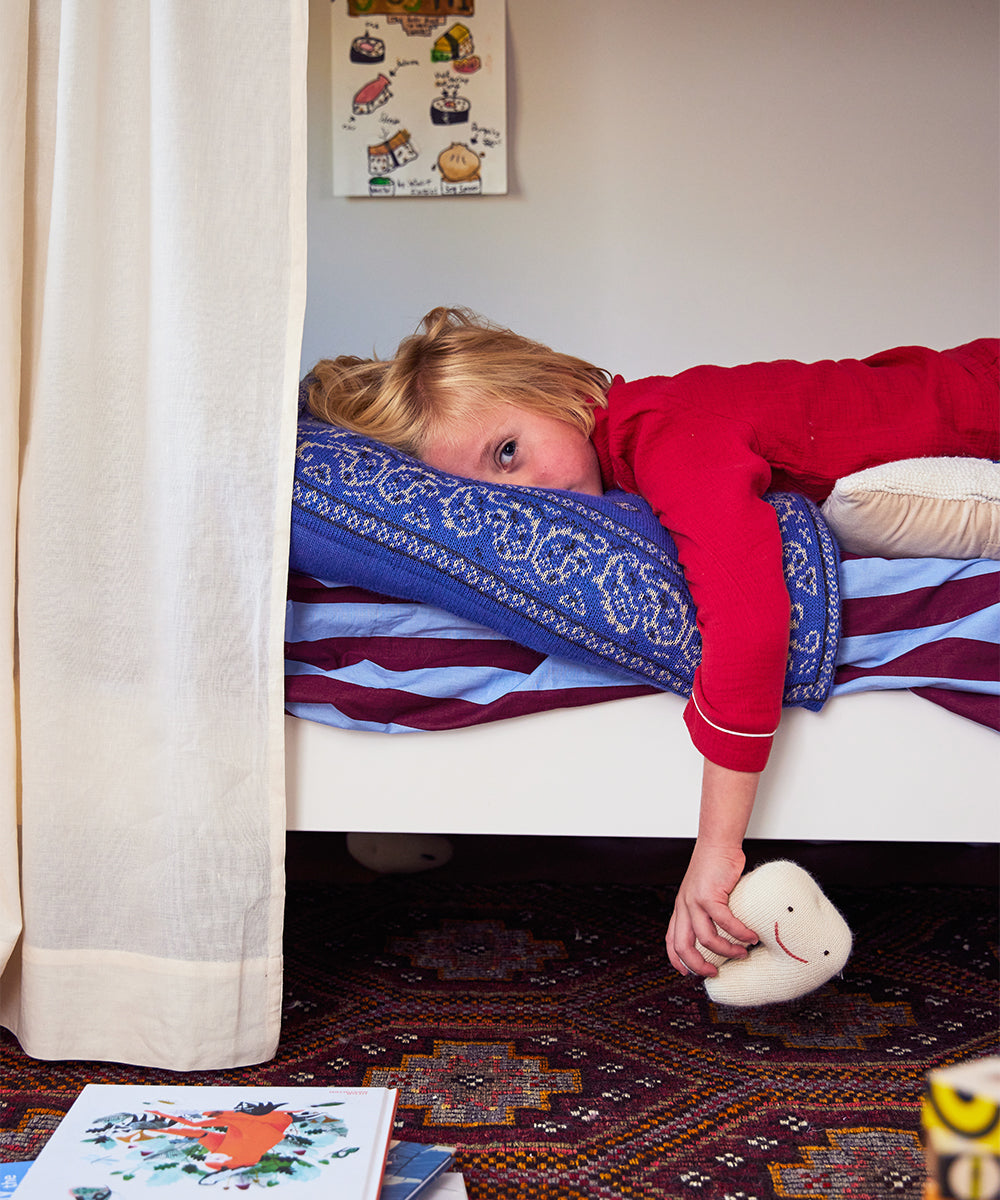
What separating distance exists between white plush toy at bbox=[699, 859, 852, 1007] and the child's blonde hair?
46 centimetres

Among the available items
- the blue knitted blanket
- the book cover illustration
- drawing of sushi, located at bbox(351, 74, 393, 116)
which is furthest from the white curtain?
drawing of sushi, located at bbox(351, 74, 393, 116)

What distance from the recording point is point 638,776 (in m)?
0.88

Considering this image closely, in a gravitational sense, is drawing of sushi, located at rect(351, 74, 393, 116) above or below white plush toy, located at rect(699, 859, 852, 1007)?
above

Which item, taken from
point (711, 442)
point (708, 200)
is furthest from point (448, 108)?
point (711, 442)

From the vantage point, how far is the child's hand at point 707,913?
789 mm

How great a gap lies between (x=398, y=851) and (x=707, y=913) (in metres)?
0.64

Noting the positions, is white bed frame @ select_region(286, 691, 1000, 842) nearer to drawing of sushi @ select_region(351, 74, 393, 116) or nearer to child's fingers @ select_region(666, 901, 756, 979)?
child's fingers @ select_region(666, 901, 756, 979)

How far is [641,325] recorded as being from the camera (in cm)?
166

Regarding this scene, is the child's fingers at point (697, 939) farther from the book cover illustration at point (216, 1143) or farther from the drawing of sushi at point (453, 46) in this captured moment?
the drawing of sushi at point (453, 46)

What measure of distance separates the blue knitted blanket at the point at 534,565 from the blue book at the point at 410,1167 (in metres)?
0.37

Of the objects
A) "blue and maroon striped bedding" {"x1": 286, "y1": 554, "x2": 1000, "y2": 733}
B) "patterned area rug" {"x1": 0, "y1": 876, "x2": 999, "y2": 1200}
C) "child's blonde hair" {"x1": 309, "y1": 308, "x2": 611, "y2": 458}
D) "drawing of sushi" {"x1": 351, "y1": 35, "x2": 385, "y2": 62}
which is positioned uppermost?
"drawing of sushi" {"x1": 351, "y1": 35, "x2": 385, "y2": 62}

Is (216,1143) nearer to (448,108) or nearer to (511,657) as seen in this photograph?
(511,657)

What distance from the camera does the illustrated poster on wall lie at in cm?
158

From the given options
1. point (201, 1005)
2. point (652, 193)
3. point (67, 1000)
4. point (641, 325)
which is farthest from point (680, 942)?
point (652, 193)
